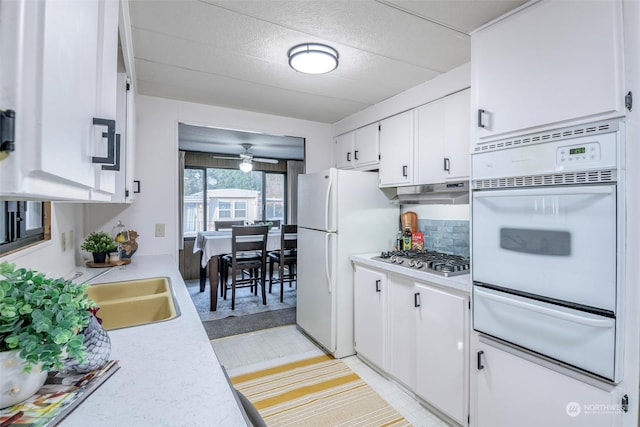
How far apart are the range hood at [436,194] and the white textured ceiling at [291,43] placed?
809mm

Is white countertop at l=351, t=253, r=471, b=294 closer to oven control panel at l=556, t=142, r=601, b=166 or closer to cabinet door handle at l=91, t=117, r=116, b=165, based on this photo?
oven control panel at l=556, t=142, r=601, b=166

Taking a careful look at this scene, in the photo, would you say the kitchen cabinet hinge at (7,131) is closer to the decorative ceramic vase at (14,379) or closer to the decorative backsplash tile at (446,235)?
the decorative ceramic vase at (14,379)

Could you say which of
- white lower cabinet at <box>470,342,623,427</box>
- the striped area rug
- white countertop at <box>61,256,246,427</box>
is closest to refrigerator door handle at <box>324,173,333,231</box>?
the striped area rug

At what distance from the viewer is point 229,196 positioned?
6.07 metres

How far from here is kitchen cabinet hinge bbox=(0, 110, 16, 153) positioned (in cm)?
32

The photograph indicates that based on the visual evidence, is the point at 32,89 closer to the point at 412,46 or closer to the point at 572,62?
the point at 572,62

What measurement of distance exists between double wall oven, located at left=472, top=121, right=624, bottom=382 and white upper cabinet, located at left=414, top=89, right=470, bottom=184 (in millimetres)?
540

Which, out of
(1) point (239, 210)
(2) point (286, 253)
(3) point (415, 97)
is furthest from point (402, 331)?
(1) point (239, 210)

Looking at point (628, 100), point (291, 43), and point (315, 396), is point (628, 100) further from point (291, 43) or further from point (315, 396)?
point (315, 396)

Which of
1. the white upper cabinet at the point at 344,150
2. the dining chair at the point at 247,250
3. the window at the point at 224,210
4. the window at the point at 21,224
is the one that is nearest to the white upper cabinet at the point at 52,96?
the window at the point at 21,224

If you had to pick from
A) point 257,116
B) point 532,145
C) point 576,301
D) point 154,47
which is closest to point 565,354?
point 576,301

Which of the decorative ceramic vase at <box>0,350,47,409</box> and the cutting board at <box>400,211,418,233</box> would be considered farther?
the cutting board at <box>400,211,418,233</box>

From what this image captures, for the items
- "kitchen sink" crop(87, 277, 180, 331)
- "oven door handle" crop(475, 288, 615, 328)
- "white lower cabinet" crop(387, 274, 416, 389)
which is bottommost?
"white lower cabinet" crop(387, 274, 416, 389)

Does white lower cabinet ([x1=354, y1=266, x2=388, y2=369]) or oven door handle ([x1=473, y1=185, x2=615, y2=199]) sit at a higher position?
oven door handle ([x1=473, y1=185, x2=615, y2=199])
